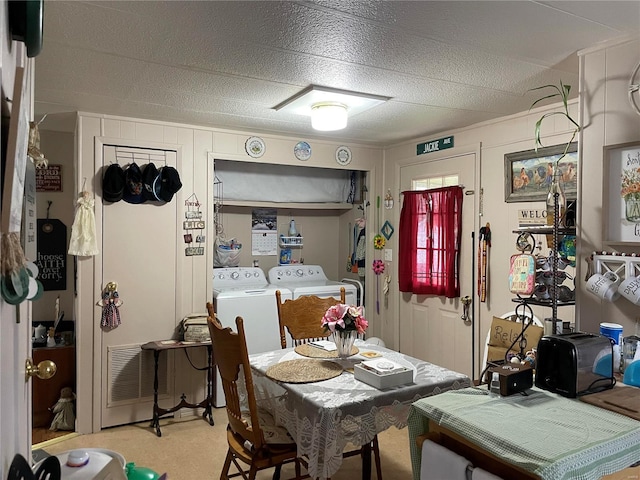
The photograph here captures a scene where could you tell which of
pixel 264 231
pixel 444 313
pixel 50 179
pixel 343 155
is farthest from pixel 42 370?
pixel 264 231

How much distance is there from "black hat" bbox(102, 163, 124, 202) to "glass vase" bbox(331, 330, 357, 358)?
6.49 feet

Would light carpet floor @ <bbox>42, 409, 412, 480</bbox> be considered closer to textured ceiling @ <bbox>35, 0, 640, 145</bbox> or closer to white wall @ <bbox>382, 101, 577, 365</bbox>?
white wall @ <bbox>382, 101, 577, 365</bbox>

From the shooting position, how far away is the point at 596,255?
6.74 ft

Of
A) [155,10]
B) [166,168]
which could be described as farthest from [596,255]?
[166,168]

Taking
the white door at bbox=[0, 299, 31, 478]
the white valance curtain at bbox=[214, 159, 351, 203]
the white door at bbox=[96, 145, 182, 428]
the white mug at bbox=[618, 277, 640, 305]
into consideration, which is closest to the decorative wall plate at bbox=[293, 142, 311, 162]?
the white valance curtain at bbox=[214, 159, 351, 203]

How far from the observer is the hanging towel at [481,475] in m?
1.32

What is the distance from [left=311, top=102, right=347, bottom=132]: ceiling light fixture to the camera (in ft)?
9.84

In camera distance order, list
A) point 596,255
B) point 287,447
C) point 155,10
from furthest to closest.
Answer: point 287,447
point 596,255
point 155,10

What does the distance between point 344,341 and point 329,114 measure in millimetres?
1399

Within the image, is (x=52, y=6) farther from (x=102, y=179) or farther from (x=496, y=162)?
(x=496, y=162)

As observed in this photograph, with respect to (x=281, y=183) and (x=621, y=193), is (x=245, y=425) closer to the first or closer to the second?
(x=621, y=193)

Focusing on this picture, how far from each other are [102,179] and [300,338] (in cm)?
187

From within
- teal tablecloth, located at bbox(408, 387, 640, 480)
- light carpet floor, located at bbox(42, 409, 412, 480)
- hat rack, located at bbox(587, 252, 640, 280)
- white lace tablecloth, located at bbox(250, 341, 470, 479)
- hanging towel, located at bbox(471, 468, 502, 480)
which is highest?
hat rack, located at bbox(587, 252, 640, 280)

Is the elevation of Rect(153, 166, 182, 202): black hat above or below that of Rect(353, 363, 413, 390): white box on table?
above
